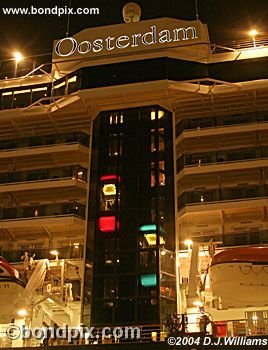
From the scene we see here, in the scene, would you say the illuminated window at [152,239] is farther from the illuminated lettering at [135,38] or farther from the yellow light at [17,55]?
the yellow light at [17,55]

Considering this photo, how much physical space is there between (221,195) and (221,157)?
11.0 ft

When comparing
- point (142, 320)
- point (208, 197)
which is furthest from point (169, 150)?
point (142, 320)

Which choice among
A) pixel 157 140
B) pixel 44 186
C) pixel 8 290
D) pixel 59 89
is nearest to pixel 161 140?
pixel 157 140

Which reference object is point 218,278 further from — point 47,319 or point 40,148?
point 40,148

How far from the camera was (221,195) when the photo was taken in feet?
97.0

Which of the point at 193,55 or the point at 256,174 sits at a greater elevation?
the point at 193,55

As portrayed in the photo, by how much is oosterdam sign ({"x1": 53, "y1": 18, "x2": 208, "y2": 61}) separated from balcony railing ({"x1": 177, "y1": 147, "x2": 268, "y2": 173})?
21.1 feet

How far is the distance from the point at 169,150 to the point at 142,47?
20.3 ft

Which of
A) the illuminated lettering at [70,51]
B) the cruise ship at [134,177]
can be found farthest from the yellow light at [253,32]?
the illuminated lettering at [70,51]

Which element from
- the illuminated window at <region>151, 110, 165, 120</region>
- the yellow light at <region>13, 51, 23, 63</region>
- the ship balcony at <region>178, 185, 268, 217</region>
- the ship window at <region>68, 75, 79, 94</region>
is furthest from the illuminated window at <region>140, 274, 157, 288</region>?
the yellow light at <region>13, 51, 23, 63</region>

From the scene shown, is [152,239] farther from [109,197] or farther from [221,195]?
[221,195]

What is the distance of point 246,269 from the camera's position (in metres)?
25.2

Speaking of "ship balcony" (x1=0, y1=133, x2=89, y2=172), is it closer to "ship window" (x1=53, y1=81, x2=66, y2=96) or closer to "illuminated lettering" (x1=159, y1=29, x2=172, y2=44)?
"ship window" (x1=53, y1=81, x2=66, y2=96)

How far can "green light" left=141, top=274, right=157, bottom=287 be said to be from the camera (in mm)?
27031
